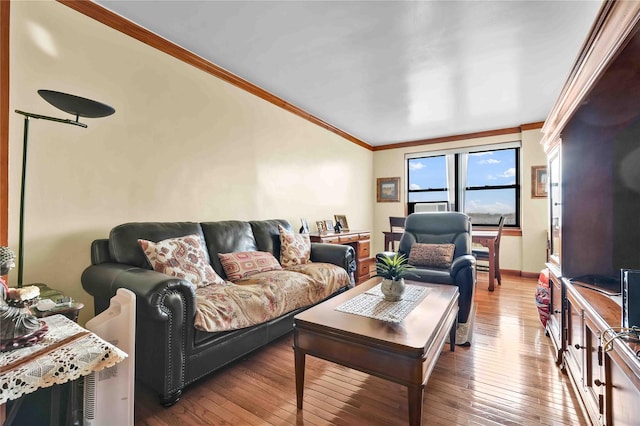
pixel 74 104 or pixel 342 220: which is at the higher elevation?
pixel 74 104

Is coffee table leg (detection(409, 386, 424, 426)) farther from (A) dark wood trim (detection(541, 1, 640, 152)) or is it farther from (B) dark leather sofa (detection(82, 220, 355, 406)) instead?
(A) dark wood trim (detection(541, 1, 640, 152))

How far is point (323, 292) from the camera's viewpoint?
8.80ft

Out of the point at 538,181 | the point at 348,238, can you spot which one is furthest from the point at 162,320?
the point at 538,181

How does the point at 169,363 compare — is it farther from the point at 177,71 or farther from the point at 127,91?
the point at 177,71

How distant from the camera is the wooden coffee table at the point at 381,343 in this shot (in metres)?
1.25

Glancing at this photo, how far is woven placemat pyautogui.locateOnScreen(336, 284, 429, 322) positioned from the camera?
1.62m

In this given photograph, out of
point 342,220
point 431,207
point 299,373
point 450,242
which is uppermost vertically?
point 431,207

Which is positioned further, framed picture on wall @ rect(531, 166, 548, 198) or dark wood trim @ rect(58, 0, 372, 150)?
framed picture on wall @ rect(531, 166, 548, 198)

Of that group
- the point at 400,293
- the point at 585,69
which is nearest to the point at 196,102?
the point at 400,293

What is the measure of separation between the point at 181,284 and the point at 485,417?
1749mm

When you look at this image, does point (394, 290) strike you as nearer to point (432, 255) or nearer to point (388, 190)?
point (432, 255)

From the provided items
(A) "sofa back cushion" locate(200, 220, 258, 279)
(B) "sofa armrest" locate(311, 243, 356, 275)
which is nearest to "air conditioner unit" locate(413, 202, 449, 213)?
(B) "sofa armrest" locate(311, 243, 356, 275)

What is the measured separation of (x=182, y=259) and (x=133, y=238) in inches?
14.8

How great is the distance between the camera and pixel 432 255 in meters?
2.98
